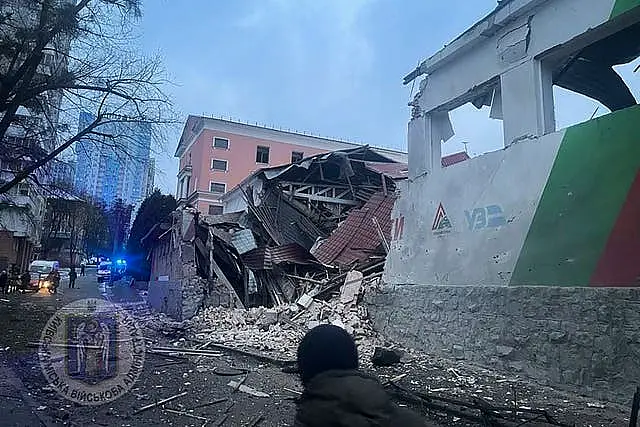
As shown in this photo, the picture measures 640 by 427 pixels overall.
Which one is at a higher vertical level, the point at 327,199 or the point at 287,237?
the point at 327,199

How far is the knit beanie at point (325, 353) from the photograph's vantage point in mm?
2221

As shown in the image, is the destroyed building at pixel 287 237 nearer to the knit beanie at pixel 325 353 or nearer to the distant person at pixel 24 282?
the knit beanie at pixel 325 353

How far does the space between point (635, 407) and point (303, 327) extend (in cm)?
882

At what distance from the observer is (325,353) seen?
2.22 meters

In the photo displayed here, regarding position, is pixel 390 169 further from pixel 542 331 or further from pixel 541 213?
pixel 542 331

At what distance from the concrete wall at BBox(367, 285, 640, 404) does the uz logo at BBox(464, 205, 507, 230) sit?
1.12 meters

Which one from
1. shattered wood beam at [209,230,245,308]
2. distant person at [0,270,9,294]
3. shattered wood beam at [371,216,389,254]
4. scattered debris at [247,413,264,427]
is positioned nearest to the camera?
scattered debris at [247,413,264,427]

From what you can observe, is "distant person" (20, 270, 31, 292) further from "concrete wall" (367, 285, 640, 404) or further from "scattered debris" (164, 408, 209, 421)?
"scattered debris" (164, 408, 209, 421)

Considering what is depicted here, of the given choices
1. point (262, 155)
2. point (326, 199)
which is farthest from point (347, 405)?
point (262, 155)

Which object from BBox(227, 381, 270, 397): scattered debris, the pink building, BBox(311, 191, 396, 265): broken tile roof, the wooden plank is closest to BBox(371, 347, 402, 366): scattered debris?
BBox(227, 381, 270, 397): scattered debris

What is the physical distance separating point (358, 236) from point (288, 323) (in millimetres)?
3713

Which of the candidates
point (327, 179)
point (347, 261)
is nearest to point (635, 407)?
point (347, 261)

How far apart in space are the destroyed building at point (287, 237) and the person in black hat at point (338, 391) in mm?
11078

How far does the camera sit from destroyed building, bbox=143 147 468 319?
1501 centimetres
